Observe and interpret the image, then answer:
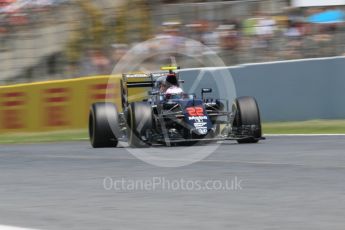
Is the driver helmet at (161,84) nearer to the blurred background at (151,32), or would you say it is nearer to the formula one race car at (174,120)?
the formula one race car at (174,120)

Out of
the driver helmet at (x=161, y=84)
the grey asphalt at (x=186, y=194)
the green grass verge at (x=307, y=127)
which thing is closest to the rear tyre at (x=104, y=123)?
the driver helmet at (x=161, y=84)

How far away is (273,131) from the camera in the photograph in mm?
17125

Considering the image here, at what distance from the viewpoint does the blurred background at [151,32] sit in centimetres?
1820

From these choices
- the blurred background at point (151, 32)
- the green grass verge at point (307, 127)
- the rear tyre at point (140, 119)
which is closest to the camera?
the rear tyre at point (140, 119)

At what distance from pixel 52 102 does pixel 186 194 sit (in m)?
12.3

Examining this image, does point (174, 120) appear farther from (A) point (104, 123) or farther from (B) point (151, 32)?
(B) point (151, 32)

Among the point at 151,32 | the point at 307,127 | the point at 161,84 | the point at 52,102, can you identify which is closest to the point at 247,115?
the point at 161,84

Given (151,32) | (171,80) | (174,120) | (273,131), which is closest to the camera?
(174,120)

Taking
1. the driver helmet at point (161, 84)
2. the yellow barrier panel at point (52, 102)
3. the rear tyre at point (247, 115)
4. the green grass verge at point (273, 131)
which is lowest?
the green grass verge at point (273, 131)

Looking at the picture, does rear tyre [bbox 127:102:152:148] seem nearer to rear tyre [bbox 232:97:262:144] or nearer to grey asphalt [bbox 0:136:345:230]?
grey asphalt [bbox 0:136:345:230]

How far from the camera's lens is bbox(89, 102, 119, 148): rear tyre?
13.9m

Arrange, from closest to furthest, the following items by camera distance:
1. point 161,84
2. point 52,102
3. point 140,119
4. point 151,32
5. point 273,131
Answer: point 140,119, point 161,84, point 273,131, point 52,102, point 151,32

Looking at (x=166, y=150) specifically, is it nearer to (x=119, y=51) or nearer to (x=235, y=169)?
(x=235, y=169)

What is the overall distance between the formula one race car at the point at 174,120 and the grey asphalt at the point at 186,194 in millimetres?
829
